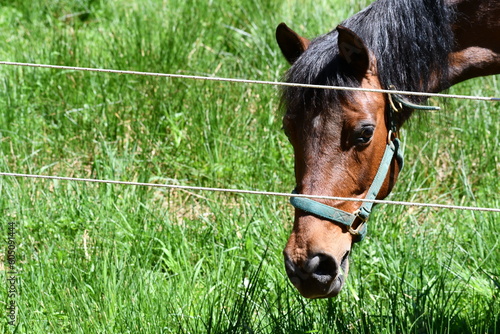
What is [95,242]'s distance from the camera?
153 inches

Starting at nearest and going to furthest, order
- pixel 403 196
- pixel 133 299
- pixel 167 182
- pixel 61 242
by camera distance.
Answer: pixel 133 299 → pixel 61 242 → pixel 403 196 → pixel 167 182

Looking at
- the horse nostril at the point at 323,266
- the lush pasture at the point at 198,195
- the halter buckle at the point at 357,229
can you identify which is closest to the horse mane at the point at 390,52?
the lush pasture at the point at 198,195

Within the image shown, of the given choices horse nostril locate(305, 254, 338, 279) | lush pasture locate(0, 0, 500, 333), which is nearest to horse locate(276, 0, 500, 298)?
horse nostril locate(305, 254, 338, 279)

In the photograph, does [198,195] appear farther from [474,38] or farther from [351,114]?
[474,38]

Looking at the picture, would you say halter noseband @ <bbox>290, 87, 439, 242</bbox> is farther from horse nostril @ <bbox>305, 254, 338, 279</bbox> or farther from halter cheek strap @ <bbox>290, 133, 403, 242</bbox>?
horse nostril @ <bbox>305, 254, 338, 279</bbox>

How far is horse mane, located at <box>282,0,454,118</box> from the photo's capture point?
114 inches

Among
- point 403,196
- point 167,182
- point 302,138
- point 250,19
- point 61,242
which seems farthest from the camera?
point 250,19

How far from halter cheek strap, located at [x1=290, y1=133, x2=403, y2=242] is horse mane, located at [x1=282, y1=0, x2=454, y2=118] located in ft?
0.87

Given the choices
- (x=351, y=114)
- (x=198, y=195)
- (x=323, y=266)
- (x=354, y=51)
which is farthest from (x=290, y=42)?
(x=198, y=195)

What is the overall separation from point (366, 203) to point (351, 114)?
1.25 feet

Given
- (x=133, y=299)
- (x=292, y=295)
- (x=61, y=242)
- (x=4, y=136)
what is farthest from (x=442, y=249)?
(x=4, y=136)

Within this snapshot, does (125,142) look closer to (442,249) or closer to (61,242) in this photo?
(61,242)

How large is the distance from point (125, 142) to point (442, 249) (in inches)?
87.8

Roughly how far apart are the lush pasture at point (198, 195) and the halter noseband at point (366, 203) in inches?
15.7
